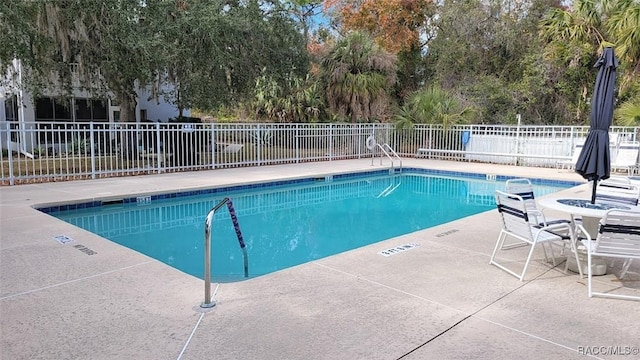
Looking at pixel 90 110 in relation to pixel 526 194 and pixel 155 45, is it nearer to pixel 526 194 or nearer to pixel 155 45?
pixel 155 45

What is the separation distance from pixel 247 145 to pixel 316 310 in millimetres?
10407

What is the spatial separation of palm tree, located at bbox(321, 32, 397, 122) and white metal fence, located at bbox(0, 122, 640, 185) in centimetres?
98

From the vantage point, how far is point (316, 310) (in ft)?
10.2

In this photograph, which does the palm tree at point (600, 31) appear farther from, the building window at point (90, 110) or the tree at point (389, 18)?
the building window at point (90, 110)

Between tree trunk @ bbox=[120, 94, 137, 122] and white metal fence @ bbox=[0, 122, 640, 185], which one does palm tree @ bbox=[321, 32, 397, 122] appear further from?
tree trunk @ bbox=[120, 94, 137, 122]

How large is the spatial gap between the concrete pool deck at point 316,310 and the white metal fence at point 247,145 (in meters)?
6.15

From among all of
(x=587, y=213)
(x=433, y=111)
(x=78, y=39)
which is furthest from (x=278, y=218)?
(x=433, y=111)

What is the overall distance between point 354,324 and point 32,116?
55.8 ft

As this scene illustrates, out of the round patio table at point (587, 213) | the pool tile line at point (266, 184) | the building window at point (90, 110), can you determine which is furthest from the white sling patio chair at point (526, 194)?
the building window at point (90, 110)

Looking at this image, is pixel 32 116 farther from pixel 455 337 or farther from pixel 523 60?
pixel 523 60

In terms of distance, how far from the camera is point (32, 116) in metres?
16.0

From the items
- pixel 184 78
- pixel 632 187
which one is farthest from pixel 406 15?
pixel 632 187

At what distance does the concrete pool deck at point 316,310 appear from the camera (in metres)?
2.60

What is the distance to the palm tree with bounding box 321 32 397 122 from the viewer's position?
15.5m
